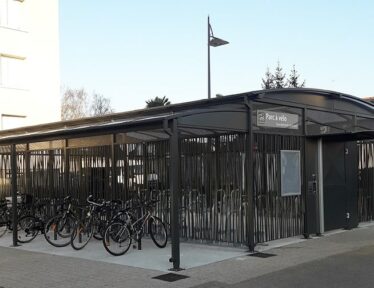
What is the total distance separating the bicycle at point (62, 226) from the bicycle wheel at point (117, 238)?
1633mm

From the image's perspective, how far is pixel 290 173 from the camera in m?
12.1

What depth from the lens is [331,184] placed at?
43.4 ft

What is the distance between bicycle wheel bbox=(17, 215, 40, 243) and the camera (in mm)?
13023

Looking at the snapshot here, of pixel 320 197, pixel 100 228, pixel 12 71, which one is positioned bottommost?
pixel 100 228

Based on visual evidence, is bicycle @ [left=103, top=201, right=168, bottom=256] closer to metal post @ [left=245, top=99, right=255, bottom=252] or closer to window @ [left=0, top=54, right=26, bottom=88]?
metal post @ [left=245, top=99, right=255, bottom=252]

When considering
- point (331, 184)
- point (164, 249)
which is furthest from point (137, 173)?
point (331, 184)

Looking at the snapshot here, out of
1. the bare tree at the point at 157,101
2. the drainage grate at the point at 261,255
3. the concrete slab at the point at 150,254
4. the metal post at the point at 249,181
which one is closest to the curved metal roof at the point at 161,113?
the metal post at the point at 249,181

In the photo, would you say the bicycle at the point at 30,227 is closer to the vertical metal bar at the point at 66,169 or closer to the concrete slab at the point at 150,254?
the concrete slab at the point at 150,254

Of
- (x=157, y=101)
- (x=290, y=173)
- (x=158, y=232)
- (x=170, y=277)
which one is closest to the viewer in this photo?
(x=170, y=277)

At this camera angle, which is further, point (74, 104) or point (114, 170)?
point (74, 104)

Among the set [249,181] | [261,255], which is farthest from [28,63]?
[261,255]

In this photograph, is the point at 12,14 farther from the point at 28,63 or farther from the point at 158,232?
the point at 158,232

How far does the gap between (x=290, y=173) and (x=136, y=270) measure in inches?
183

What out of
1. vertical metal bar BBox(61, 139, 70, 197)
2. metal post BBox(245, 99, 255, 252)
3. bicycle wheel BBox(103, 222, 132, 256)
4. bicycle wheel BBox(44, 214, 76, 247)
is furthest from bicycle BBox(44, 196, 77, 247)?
metal post BBox(245, 99, 255, 252)
